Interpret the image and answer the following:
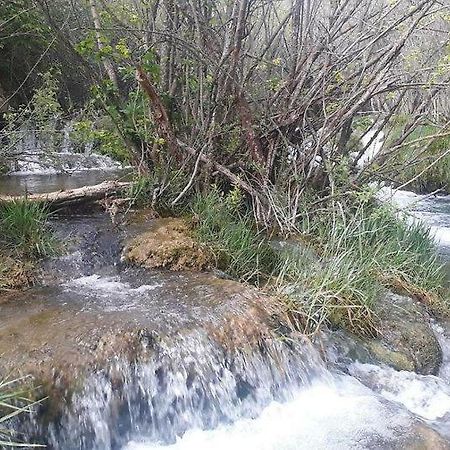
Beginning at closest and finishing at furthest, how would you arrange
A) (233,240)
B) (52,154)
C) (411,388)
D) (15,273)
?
(411,388), (15,273), (233,240), (52,154)

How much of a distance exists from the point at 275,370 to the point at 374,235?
7.89ft

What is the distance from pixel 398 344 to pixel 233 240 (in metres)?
1.60

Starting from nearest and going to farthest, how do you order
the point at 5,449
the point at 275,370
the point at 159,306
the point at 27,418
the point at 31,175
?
1. the point at 5,449
2. the point at 27,418
3. the point at 275,370
4. the point at 159,306
5. the point at 31,175

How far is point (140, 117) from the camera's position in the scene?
5523 mm

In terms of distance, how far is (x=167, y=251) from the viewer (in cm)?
450

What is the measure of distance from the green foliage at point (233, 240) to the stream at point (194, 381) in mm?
537

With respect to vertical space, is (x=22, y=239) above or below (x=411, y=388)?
above

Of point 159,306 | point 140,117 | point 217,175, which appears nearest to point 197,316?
point 159,306

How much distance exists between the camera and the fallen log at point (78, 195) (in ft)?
16.5

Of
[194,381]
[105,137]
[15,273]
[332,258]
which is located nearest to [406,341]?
[332,258]

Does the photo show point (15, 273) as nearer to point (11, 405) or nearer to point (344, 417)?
point (11, 405)

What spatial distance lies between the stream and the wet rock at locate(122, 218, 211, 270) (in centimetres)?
38

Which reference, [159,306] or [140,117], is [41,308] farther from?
[140,117]

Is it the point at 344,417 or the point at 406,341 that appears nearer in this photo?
the point at 344,417
